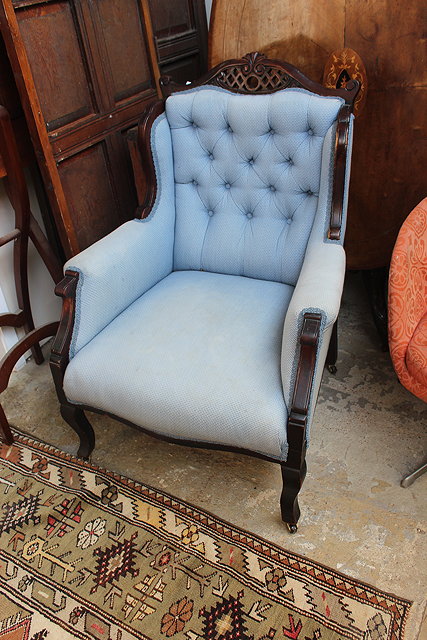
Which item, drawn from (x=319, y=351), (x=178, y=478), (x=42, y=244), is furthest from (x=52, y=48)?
Answer: (x=178, y=478)

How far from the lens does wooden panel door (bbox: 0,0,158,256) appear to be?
147 cm

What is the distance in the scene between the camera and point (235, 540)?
4.39 feet

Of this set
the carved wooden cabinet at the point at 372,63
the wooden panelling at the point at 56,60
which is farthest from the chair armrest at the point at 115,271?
the carved wooden cabinet at the point at 372,63

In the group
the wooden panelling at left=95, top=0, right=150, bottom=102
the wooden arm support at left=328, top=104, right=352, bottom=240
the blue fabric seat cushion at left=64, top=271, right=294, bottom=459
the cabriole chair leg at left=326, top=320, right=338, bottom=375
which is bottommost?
the cabriole chair leg at left=326, top=320, right=338, bottom=375

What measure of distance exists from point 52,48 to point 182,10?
2.56 feet

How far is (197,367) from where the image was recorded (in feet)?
4.18

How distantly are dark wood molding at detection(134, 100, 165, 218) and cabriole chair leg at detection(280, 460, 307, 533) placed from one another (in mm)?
841

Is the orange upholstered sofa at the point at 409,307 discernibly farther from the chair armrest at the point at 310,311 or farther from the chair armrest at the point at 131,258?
the chair armrest at the point at 131,258

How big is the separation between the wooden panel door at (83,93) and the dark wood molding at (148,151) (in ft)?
0.75

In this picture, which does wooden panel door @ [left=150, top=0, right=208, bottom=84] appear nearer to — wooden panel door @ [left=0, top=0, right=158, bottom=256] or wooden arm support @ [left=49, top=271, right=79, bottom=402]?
wooden panel door @ [left=0, top=0, right=158, bottom=256]

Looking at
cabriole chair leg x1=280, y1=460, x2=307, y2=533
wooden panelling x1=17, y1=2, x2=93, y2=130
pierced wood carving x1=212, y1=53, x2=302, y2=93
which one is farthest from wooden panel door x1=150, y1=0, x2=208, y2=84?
cabriole chair leg x1=280, y1=460, x2=307, y2=533

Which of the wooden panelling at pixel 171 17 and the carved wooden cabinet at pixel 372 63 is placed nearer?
the carved wooden cabinet at pixel 372 63

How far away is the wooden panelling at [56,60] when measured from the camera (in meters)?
1.46

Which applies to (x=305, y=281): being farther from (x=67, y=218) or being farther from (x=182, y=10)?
(x=182, y=10)
